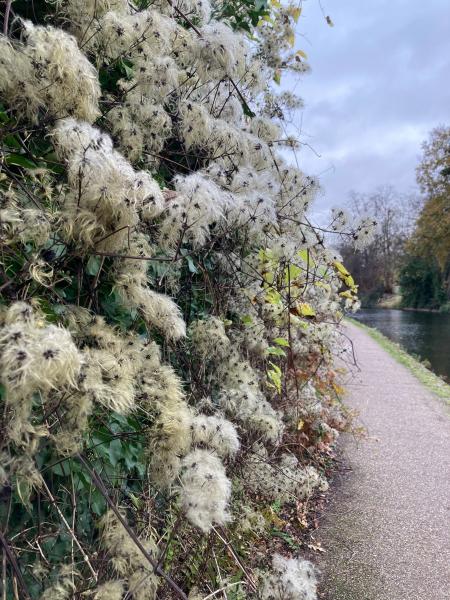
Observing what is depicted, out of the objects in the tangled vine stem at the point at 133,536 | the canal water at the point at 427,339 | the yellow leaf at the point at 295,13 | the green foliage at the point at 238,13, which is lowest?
the canal water at the point at 427,339

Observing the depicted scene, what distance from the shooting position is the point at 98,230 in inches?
54.1

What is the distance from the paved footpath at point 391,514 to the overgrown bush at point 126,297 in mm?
856

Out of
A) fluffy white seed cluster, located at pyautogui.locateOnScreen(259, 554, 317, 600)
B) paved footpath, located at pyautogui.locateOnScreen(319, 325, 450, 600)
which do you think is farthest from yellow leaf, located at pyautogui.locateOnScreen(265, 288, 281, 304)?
paved footpath, located at pyautogui.locateOnScreen(319, 325, 450, 600)

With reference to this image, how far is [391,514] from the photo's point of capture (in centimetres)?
401

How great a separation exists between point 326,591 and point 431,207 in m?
33.3

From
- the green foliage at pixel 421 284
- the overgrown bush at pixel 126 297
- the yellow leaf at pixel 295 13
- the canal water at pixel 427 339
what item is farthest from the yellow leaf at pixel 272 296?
the green foliage at pixel 421 284

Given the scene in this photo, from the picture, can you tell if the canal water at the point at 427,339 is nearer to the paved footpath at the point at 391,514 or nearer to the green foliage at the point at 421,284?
the paved footpath at the point at 391,514

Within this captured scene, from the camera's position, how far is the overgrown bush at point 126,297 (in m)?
1.26

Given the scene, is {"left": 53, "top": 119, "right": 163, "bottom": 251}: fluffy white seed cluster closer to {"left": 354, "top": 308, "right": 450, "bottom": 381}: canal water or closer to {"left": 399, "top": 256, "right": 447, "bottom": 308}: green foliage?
{"left": 354, "top": 308, "right": 450, "bottom": 381}: canal water

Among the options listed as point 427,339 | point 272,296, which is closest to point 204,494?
point 272,296

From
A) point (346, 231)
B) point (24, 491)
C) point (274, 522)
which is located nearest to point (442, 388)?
point (274, 522)

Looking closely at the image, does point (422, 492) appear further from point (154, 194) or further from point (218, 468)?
point (154, 194)

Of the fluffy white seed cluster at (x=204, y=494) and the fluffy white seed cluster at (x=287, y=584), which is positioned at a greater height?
the fluffy white seed cluster at (x=204, y=494)

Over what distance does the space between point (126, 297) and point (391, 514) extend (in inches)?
137
